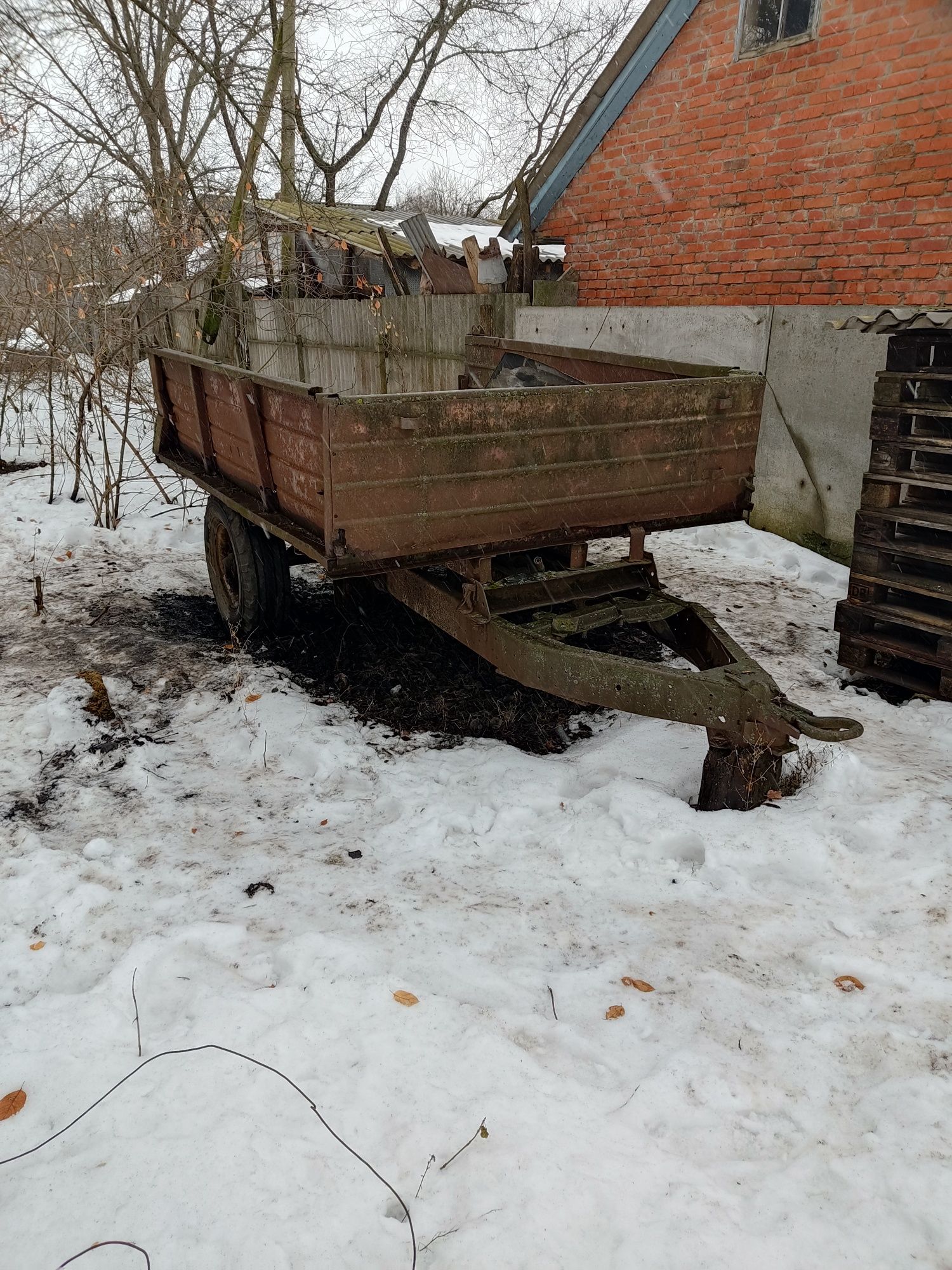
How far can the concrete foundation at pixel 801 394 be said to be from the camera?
20.8 ft

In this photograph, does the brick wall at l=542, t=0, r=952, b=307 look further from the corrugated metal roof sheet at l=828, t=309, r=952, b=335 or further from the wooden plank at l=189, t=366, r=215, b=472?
the wooden plank at l=189, t=366, r=215, b=472

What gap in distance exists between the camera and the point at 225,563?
556cm

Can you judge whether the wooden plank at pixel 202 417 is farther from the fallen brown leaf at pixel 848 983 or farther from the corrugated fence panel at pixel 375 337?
the fallen brown leaf at pixel 848 983

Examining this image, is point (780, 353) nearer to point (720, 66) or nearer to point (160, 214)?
point (720, 66)

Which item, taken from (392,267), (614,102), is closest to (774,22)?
(614,102)

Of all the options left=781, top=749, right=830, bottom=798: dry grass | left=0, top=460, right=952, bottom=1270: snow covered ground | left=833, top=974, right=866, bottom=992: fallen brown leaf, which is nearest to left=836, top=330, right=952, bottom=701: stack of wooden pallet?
left=0, top=460, right=952, bottom=1270: snow covered ground

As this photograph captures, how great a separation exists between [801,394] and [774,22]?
2.93m

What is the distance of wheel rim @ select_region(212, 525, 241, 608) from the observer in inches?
216

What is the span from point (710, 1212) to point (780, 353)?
629cm

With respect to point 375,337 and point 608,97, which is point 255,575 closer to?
point 608,97

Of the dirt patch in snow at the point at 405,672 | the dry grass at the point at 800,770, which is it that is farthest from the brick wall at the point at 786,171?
the dry grass at the point at 800,770

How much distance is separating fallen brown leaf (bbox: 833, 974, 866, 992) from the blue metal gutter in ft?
25.4

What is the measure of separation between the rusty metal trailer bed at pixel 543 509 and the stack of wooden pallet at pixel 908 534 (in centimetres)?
82

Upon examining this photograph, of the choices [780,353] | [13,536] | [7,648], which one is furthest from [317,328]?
[7,648]
